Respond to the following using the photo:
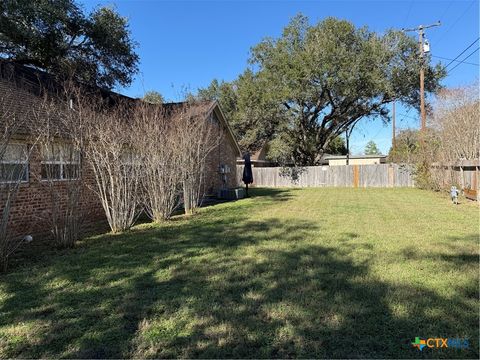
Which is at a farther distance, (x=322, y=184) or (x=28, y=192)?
(x=322, y=184)

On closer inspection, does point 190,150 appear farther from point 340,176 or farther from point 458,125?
point 340,176

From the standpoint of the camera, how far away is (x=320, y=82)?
24328 millimetres

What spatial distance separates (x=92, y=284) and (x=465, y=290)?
14.6 feet

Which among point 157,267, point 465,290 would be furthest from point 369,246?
point 157,267

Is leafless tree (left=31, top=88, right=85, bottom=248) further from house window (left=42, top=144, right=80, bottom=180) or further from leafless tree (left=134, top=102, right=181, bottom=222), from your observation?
leafless tree (left=134, top=102, right=181, bottom=222)

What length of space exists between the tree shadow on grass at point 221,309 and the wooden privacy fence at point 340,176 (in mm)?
20277

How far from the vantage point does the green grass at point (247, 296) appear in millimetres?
2865

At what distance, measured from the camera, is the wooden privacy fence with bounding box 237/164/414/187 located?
78.2 feet

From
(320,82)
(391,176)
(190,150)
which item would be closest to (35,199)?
(190,150)

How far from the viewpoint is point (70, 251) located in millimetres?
6195

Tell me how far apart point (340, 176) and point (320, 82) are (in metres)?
7.01

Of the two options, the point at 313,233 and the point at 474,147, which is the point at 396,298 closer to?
the point at 313,233

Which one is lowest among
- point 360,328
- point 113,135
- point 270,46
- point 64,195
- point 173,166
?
point 360,328

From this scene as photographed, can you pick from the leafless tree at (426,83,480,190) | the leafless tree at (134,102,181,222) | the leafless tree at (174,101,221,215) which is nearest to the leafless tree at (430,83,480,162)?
the leafless tree at (426,83,480,190)
